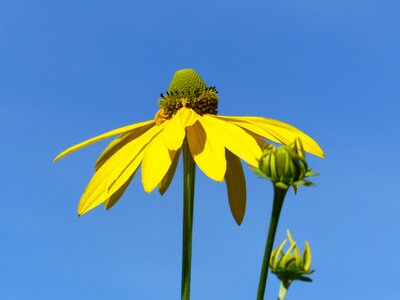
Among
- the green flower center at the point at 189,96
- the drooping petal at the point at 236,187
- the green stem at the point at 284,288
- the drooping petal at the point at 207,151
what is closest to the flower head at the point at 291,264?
the green stem at the point at 284,288

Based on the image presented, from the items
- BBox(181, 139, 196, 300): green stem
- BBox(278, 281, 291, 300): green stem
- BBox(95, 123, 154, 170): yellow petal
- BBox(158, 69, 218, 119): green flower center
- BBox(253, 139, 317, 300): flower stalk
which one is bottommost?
BBox(278, 281, 291, 300): green stem

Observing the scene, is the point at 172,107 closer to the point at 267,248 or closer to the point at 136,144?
the point at 136,144

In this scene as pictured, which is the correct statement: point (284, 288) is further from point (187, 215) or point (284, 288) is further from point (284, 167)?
point (187, 215)

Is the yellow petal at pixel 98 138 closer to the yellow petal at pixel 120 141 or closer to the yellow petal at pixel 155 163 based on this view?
the yellow petal at pixel 120 141

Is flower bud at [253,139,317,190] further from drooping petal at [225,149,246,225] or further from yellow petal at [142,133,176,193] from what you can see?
drooping petal at [225,149,246,225]

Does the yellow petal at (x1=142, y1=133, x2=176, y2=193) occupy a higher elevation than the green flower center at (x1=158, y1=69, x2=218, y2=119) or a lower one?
lower

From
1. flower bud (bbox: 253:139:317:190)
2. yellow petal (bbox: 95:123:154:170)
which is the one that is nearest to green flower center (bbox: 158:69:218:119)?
yellow petal (bbox: 95:123:154:170)
